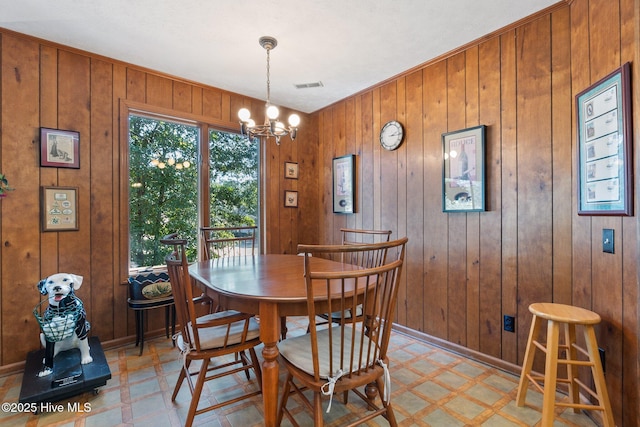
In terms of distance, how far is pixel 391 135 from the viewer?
3.08 metres

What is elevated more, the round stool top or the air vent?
the air vent

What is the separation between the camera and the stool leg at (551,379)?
1.52 metres

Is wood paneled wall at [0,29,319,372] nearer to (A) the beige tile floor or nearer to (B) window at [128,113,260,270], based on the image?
(B) window at [128,113,260,270]

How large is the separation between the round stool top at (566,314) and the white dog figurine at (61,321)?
9.57ft

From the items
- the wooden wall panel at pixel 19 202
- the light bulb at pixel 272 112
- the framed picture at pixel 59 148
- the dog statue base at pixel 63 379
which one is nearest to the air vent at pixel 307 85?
the light bulb at pixel 272 112

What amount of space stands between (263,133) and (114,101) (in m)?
1.48

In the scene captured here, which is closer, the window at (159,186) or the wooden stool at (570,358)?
the wooden stool at (570,358)

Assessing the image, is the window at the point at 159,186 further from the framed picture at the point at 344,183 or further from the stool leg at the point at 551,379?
the stool leg at the point at 551,379

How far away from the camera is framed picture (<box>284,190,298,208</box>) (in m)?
3.86

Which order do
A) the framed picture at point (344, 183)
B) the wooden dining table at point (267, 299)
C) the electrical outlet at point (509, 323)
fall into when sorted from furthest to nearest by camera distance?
1. the framed picture at point (344, 183)
2. the electrical outlet at point (509, 323)
3. the wooden dining table at point (267, 299)

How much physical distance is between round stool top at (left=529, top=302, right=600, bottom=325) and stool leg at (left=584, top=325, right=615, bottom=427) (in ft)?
0.17

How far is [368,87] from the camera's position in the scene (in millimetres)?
3301

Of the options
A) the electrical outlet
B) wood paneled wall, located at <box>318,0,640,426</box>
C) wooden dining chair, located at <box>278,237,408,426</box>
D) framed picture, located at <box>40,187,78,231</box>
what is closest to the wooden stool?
wood paneled wall, located at <box>318,0,640,426</box>

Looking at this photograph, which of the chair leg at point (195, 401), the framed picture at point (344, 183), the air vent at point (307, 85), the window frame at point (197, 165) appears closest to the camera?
the chair leg at point (195, 401)
